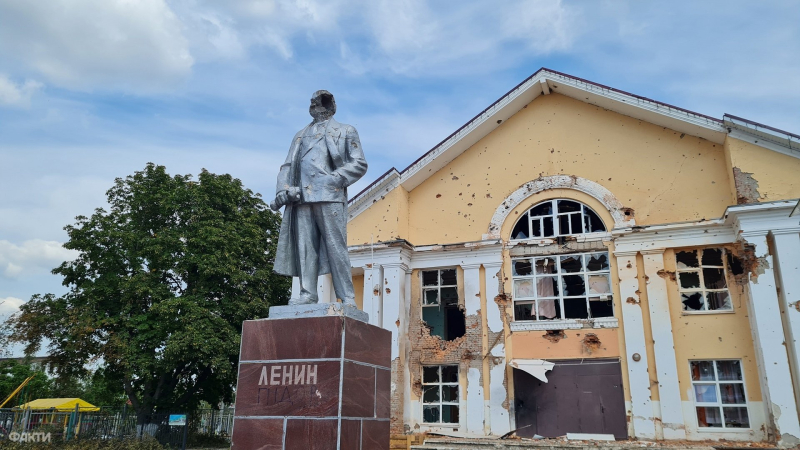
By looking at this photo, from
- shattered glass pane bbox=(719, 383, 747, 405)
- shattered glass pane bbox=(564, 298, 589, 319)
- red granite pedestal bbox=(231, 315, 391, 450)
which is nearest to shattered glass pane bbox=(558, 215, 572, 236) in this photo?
shattered glass pane bbox=(564, 298, 589, 319)

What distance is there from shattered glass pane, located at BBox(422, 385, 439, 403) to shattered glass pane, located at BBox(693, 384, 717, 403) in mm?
5894

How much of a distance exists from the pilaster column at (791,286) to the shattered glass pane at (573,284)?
4125mm

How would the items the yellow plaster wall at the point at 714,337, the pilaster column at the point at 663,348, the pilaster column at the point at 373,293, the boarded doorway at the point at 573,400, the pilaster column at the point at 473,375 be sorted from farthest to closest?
the pilaster column at the point at 373,293 → the pilaster column at the point at 473,375 → the boarded doorway at the point at 573,400 → the yellow plaster wall at the point at 714,337 → the pilaster column at the point at 663,348

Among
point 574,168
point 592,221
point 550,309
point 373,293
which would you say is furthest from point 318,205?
point 574,168

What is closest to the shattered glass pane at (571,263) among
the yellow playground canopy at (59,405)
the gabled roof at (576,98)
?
the gabled roof at (576,98)

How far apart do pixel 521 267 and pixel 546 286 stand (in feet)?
2.65

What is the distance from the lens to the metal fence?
59.1 ft

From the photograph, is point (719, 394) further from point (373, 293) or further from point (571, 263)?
point (373, 293)

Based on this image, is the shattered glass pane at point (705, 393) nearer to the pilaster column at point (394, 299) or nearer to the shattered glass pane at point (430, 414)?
the shattered glass pane at point (430, 414)

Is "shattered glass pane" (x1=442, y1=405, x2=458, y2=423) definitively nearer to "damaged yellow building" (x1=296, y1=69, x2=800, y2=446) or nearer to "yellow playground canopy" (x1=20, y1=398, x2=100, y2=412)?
"damaged yellow building" (x1=296, y1=69, x2=800, y2=446)

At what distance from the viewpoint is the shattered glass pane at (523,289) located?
14.9 meters

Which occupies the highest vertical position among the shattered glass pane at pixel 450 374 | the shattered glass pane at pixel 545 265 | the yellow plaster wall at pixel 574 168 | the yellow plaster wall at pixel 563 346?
the yellow plaster wall at pixel 574 168

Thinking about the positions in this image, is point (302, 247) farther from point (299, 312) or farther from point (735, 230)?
point (735, 230)

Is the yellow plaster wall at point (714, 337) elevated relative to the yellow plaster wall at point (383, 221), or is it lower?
lower
